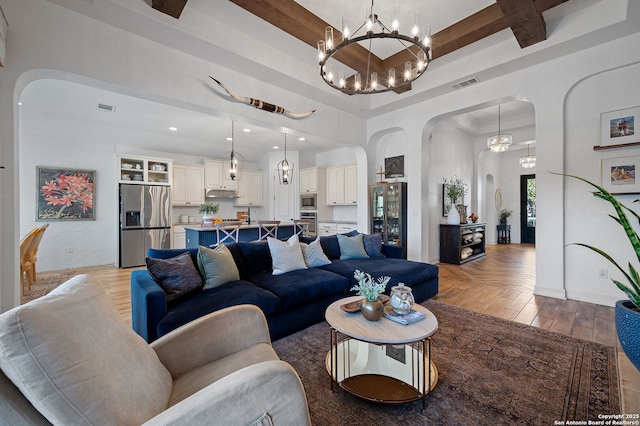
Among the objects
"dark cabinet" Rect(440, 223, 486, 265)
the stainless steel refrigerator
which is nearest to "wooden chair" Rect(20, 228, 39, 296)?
the stainless steel refrigerator

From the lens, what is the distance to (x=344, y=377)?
1808 mm

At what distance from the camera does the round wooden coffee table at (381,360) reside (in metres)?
1.60

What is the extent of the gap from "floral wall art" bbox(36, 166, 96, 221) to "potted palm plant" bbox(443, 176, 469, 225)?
297 inches

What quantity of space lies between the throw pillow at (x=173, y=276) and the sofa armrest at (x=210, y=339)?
1.04 metres

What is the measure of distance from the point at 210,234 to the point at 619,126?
5.85 metres

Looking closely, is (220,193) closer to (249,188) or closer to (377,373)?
(249,188)

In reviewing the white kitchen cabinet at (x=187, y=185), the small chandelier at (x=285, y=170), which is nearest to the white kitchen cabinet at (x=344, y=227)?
the small chandelier at (x=285, y=170)

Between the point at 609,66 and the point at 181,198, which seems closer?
the point at 609,66

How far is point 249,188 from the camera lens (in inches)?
316

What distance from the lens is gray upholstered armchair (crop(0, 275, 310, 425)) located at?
0.70 m

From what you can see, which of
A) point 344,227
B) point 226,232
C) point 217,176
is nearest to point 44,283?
point 226,232

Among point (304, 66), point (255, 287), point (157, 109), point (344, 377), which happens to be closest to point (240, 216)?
point (157, 109)

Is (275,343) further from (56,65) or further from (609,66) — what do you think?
(609,66)

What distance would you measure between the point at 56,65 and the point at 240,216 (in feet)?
18.6
